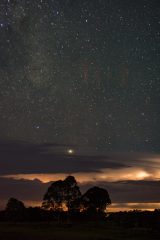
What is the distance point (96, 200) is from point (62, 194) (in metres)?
8.09

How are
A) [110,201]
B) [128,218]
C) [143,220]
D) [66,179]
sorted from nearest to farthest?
[143,220] < [128,218] < [66,179] < [110,201]

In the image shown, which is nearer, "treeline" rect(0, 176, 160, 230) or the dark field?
the dark field

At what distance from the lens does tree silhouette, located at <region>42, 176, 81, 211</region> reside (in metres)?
80.2

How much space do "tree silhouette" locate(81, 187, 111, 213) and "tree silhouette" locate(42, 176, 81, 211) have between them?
339 centimetres

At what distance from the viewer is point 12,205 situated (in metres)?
87.8

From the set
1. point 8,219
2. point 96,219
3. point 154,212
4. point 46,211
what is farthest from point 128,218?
point 8,219

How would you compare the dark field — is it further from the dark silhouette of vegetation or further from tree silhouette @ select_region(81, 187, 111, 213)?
tree silhouette @ select_region(81, 187, 111, 213)

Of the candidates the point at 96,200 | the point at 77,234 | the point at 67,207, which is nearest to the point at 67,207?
the point at 67,207

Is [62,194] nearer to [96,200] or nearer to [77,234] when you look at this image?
[96,200]

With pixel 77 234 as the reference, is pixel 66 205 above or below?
above

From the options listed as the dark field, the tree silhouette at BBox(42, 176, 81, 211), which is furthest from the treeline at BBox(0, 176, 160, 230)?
the dark field

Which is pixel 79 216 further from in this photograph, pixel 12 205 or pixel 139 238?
pixel 139 238

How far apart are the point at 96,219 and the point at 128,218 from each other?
45.9 feet

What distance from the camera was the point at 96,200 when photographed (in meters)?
84.8
